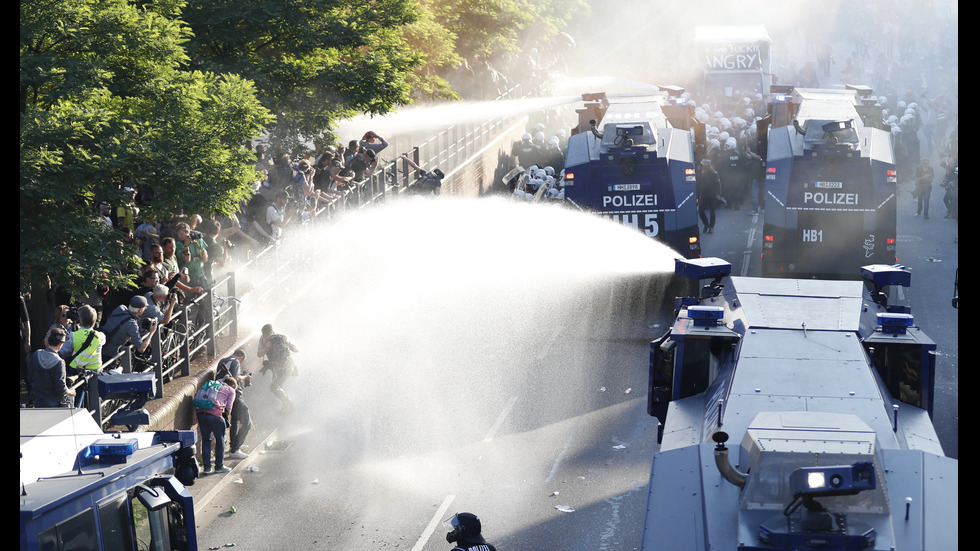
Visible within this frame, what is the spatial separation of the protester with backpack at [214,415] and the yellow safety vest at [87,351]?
183 cm

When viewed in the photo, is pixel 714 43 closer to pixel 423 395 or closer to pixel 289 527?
pixel 423 395

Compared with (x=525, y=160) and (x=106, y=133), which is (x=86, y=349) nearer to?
(x=106, y=133)

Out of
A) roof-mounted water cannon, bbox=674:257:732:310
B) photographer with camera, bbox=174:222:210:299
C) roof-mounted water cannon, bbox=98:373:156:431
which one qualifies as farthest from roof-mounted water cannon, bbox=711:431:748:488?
photographer with camera, bbox=174:222:210:299

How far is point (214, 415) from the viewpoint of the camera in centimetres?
1431

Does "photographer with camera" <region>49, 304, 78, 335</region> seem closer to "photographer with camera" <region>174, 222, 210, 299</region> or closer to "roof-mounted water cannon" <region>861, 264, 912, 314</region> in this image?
"photographer with camera" <region>174, 222, 210, 299</region>

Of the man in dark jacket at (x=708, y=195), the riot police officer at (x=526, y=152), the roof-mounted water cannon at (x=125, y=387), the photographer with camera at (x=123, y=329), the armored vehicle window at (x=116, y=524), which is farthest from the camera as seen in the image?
the riot police officer at (x=526, y=152)

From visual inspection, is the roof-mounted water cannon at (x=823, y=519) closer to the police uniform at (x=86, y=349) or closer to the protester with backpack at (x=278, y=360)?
the police uniform at (x=86, y=349)

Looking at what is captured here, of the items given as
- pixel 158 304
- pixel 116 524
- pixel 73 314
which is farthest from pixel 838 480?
pixel 73 314

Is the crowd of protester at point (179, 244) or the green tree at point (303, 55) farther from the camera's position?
the green tree at point (303, 55)

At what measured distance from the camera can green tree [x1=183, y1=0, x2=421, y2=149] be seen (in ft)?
66.2

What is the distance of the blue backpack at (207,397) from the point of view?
1428 centimetres

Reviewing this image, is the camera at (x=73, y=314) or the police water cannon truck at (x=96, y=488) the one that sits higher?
the police water cannon truck at (x=96, y=488)

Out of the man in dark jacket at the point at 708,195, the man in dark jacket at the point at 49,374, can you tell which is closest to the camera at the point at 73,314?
the man in dark jacket at the point at 49,374
